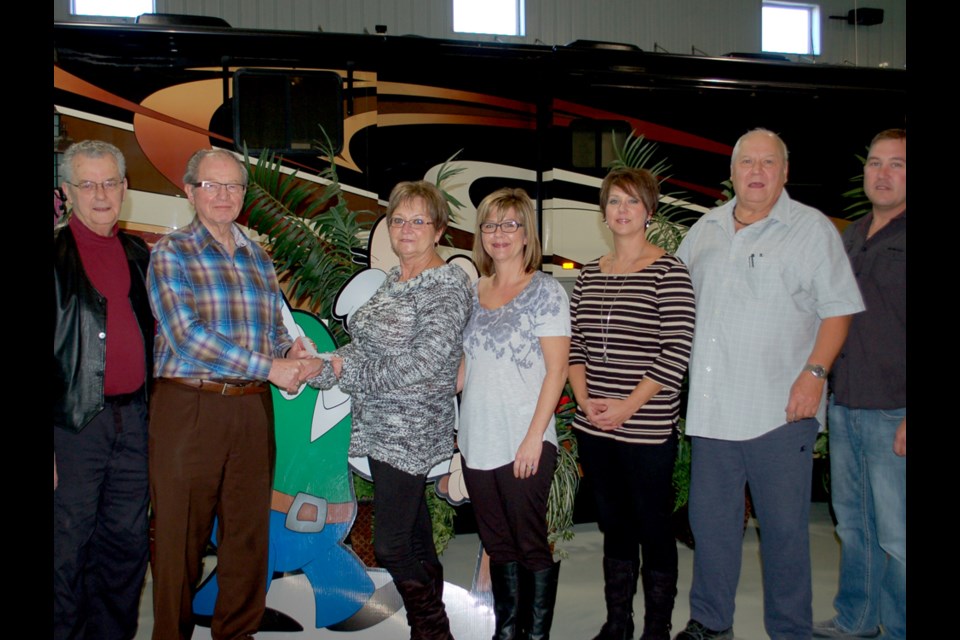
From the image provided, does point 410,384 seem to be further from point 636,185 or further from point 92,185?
point 92,185

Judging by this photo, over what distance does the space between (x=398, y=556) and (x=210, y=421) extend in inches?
31.4

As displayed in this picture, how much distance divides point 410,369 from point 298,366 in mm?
451

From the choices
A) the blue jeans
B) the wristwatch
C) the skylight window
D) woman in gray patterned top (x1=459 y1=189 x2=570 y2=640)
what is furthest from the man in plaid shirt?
the skylight window

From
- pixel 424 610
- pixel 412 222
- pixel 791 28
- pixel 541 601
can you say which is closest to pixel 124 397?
pixel 412 222

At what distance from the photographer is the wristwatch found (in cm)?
277

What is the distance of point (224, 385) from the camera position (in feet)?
9.25

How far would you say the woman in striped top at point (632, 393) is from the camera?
Answer: 9.21 ft

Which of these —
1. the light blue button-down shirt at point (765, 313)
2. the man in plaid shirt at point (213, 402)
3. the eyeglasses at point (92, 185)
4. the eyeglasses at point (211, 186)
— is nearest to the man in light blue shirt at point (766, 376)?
the light blue button-down shirt at point (765, 313)

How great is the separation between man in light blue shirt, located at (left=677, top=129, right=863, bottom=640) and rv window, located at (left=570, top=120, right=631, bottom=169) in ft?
7.61

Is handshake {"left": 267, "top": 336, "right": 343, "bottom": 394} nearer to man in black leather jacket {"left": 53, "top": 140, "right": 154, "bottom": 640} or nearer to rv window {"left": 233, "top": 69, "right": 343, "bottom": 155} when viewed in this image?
man in black leather jacket {"left": 53, "top": 140, "right": 154, "bottom": 640}

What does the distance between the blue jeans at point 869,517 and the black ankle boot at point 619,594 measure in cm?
90

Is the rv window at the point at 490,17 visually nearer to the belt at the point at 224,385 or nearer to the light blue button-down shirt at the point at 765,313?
the light blue button-down shirt at the point at 765,313

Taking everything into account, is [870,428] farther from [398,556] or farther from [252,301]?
[252,301]
